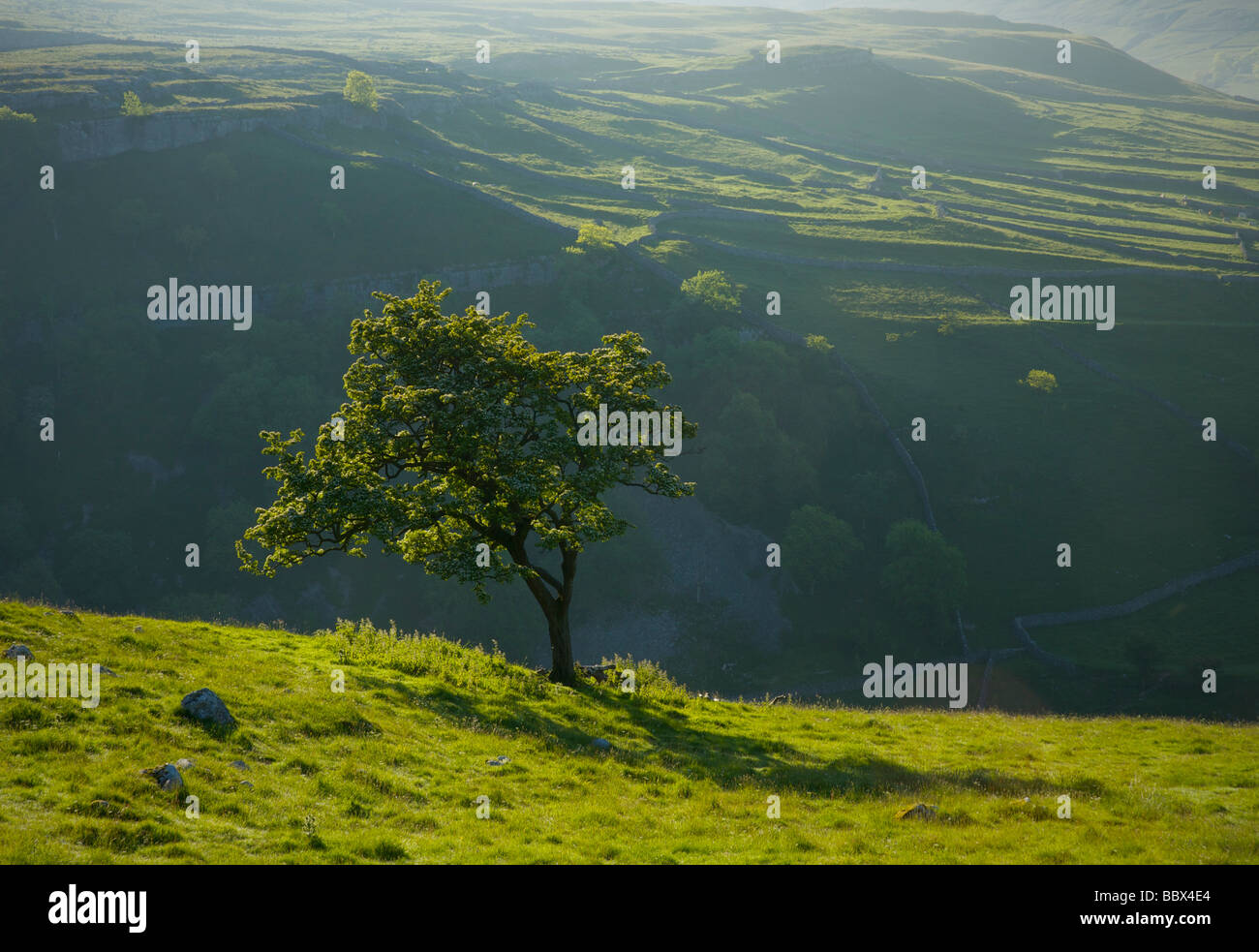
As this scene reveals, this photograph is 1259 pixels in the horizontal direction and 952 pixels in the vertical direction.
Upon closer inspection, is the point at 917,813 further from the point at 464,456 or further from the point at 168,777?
the point at 464,456

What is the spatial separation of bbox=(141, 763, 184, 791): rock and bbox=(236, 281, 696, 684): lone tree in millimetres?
11321

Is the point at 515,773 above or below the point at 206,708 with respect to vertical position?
below

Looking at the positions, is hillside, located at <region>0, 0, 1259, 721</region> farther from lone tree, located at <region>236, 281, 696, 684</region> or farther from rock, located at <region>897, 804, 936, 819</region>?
rock, located at <region>897, 804, 936, 819</region>

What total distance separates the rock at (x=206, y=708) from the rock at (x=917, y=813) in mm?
14493

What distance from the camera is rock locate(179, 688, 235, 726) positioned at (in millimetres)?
18062

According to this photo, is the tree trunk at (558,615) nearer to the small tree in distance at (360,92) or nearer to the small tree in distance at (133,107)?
the small tree in distance at (133,107)

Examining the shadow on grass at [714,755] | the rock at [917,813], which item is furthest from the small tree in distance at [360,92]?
the rock at [917,813]

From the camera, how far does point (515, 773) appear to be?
19078 millimetres

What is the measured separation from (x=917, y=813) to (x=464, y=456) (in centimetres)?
1678

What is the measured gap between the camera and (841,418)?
88.6m

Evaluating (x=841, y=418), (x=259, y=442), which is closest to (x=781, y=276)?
(x=841, y=418)

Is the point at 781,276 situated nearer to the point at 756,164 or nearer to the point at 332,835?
the point at 756,164

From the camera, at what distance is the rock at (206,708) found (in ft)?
59.3

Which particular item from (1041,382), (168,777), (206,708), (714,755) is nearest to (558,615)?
(714,755)
